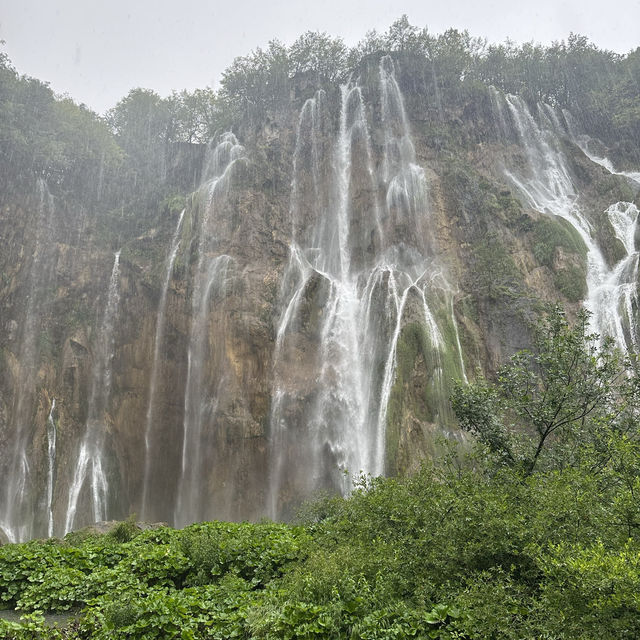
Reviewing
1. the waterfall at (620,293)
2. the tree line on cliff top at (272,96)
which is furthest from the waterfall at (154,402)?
the waterfall at (620,293)

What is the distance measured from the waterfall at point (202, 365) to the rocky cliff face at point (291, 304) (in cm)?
12

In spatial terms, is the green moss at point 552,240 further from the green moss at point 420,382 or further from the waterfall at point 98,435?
the waterfall at point 98,435

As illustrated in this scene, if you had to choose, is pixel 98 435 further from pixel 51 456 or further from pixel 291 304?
pixel 291 304

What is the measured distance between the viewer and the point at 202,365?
27.0 metres

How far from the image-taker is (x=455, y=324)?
2434 centimetres

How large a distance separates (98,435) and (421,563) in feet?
82.2

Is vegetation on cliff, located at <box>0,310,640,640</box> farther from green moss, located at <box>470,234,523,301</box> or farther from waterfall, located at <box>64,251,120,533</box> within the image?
waterfall, located at <box>64,251,120,533</box>

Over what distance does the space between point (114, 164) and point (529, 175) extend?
30183 mm

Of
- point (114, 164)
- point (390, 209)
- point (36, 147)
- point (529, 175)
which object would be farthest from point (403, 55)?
point (36, 147)

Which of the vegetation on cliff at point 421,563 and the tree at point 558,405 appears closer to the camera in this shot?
the vegetation on cliff at point 421,563

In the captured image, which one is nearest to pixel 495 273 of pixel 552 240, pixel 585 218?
pixel 552 240

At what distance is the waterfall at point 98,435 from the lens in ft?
85.2

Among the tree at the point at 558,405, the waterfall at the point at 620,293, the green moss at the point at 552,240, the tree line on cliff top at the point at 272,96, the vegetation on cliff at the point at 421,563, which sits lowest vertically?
the vegetation on cliff at the point at 421,563

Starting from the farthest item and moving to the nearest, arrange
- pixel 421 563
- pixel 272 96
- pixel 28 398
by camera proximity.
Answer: pixel 272 96, pixel 28 398, pixel 421 563
